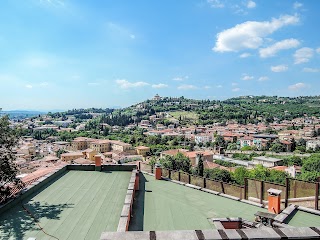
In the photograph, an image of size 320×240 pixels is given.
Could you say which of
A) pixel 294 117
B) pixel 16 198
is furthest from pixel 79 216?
pixel 294 117

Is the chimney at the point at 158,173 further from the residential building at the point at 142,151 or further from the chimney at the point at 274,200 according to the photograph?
the residential building at the point at 142,151

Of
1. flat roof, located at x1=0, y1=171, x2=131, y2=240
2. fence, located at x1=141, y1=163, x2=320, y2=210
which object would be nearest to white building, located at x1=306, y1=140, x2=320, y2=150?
fence, located at x1=141, y1=163, x2=320, y2=210

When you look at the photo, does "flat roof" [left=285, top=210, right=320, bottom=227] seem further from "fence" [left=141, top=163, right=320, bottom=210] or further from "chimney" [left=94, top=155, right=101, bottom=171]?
"chimney" [left=94, top=155, right=101, bottom=171]

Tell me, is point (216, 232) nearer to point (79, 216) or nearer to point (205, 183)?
point (79, 216)

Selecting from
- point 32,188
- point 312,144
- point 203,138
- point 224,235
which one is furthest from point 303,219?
point 203,138

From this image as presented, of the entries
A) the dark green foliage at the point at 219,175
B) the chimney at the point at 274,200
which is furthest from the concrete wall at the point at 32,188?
the dark green foliage at the point at 219,175
